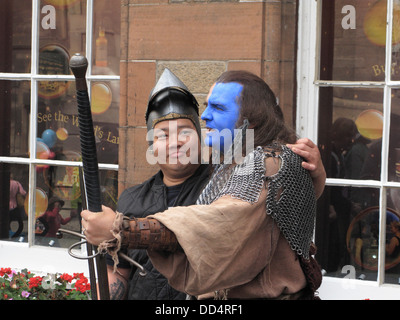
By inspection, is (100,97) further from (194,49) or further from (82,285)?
(82,285)

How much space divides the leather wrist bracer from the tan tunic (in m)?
0.03

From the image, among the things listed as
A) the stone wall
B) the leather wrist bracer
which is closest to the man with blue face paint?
the leather wrist bracer

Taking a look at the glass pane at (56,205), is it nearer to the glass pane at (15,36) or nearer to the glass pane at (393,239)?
the glass pane at (15,36)

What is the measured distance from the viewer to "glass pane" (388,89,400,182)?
3.46 meters

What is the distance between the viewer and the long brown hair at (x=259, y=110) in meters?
2.21

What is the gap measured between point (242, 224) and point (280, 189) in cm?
18

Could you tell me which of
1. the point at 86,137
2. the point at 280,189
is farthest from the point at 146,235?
the point at 280,189

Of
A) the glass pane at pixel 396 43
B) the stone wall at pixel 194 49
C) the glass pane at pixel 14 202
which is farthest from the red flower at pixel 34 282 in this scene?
the glass pane at pixel 396 43

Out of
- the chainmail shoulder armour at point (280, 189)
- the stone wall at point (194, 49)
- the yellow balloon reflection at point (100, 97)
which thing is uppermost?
the stone wall at point (194, 49)

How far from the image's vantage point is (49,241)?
4.20 metres

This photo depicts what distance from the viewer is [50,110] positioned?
4.20 meters

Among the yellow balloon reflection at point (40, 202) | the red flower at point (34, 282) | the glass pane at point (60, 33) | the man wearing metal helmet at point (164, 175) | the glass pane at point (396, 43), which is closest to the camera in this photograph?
the man wearing metal helmet at point (164, 175)

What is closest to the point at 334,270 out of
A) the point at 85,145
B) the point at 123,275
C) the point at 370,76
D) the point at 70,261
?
the point at 370,76

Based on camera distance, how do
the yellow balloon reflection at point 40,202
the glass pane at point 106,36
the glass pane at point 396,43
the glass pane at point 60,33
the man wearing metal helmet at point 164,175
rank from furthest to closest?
the yellow balloon reflection at point 40,202 → the glass pane at point 60,33 → the glass pane at point 106,36 → the glass pane at point 396,43 → the man wearing metal helmet at point 164,175
